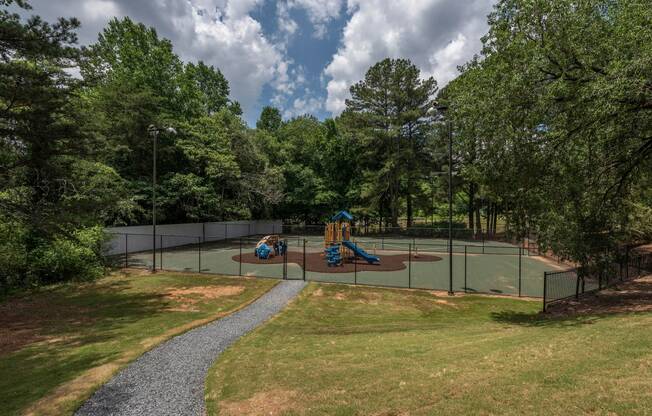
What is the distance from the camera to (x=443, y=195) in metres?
51.9

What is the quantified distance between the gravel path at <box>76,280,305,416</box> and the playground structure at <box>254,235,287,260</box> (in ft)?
47.5

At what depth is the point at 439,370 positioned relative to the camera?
562cm

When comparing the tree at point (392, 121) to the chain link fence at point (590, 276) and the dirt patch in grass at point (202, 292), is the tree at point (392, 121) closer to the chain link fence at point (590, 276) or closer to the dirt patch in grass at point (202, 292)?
the chain link fence at point (590, 276)

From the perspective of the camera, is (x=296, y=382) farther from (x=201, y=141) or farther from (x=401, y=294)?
(x=201, y=141)

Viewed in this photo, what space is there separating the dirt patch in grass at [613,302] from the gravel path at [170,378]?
11.3m

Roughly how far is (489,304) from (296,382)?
34.5ft

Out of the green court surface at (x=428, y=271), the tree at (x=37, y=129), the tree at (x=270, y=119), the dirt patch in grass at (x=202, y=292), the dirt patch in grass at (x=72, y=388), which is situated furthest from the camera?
the tree at (x=270, y=119)

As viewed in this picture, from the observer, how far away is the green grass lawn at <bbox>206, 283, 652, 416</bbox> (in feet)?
14.0

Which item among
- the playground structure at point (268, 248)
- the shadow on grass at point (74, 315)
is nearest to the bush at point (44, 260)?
the shadow on grass at point (74, 315)

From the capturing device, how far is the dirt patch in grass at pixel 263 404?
504 cm

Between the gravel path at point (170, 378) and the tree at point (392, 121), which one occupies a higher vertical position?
the tree at point (392, 121)

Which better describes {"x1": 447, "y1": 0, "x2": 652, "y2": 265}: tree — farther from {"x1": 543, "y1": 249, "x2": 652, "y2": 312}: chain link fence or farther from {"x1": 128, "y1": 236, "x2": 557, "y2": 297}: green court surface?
{"x1": 128, "y1": 236, "x2": 557, "y2": 297}: green court surface

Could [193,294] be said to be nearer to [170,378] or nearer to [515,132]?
[170,378]

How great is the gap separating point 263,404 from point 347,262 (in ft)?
61.5
